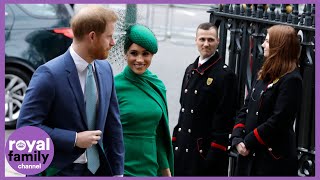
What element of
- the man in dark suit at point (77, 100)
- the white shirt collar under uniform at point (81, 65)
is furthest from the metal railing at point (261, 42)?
the white shirt collar under uniform at point (81, 65)

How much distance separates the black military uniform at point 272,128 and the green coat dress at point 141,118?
2.32 ft

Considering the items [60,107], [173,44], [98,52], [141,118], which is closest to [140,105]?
[141,118]

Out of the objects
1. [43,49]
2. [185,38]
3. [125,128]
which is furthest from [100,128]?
[185,38]

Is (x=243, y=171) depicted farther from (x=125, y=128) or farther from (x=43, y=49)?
(x=43, y=49)

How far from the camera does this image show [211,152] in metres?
6.34

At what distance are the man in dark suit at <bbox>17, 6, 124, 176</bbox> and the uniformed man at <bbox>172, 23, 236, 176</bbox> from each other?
1.62 m

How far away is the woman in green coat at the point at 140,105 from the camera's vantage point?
17.9ft

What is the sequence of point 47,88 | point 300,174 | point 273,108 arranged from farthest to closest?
point 300,174 → point 273,108 → point 47,88

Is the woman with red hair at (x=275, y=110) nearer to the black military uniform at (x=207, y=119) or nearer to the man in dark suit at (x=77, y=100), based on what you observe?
the black military uniform at (x=207, y=119)

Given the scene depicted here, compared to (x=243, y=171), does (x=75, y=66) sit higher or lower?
higher

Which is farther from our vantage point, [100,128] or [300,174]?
[300,174]

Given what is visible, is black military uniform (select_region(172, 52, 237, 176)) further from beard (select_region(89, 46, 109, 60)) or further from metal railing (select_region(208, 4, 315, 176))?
beard (select_region(89, 46, 109, 60))

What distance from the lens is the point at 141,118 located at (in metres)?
5.45

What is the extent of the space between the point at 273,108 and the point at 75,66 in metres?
1.75
